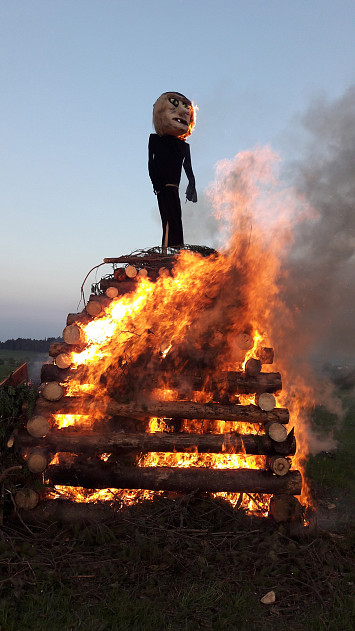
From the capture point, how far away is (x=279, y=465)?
6.61 m

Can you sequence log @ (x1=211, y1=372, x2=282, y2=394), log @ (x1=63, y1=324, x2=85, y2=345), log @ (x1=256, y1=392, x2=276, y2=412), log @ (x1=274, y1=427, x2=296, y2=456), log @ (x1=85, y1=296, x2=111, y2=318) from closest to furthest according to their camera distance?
log @ (x1=274, y1=427, x2=296, y2=456), log @ (x1=256, y1=392, x2=276, y2=412), log @ (x1=63, y1=324, x2=85, y2=345), log @ (x1=211, y1=372, x2=282, y2=394), log @ (x1=85, y1=296, x2=111, y2=318)

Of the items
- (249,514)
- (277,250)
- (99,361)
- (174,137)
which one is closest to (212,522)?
(249,514)

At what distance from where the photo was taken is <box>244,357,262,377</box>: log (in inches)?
306

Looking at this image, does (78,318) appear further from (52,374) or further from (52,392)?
(52,392)

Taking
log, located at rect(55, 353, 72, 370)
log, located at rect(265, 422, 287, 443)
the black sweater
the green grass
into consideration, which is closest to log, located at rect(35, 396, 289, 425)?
log, located at rect(265, 422, 287, 443)

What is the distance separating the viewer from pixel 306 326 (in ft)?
37.9

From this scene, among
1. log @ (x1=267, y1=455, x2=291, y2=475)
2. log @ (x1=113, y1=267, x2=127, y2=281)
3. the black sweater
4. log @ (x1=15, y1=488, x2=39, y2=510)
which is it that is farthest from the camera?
the black sweater

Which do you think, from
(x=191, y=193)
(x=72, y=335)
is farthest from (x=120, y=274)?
(x=191, y=193)

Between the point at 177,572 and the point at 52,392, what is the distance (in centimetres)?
333

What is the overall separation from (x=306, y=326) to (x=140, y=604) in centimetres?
868

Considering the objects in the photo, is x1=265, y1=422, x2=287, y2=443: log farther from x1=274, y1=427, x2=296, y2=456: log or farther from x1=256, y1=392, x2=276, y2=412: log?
x1=256, y1=392, x2=276, y2=412: log

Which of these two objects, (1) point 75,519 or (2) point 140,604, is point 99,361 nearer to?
(1) point 75,519

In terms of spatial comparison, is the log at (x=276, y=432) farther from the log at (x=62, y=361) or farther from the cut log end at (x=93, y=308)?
Result: the cut log end at (x=93, y=308)

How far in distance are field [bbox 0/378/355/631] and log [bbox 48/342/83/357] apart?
2.77 m
